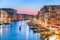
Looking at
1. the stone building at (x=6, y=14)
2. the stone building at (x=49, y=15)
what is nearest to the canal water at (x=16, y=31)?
the stone building at (x=6, y=14)

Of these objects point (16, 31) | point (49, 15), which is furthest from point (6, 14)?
point (49, 15)

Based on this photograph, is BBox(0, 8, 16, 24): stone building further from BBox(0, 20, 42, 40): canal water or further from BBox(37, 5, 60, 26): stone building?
BBox(37, 5, 60, 26): stone building

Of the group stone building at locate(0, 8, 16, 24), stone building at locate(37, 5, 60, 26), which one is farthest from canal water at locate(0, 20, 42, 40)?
stone building at locate(37, 5, 60, 26)

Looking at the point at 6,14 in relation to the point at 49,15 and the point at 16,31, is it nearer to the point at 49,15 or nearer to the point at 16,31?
the point at 16,31

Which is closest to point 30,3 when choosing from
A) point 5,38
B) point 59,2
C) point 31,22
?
point 31,22

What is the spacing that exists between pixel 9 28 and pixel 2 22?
11cm

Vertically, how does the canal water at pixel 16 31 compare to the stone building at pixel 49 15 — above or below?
below

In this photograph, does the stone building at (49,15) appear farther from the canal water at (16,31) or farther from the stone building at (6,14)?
the stone building at (6,14)

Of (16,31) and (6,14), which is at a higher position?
(6,14)

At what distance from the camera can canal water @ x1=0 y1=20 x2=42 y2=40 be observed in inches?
56.8

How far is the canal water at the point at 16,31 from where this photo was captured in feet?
4.73

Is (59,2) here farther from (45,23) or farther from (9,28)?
(9,28)

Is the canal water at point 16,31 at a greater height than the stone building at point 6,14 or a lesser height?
lesser

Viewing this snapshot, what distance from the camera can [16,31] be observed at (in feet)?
4.75
